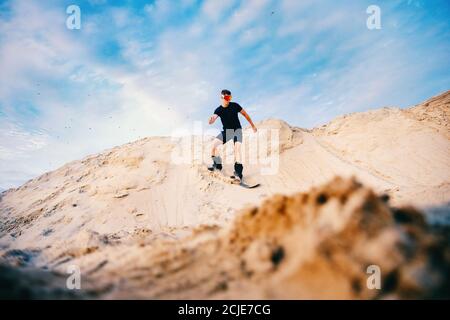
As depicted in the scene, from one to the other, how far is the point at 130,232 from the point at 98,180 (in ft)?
9.72

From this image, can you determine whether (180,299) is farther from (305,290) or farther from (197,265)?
(305,290)

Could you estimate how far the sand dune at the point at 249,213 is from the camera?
145 centimetres

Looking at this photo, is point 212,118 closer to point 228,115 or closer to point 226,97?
point 228,115

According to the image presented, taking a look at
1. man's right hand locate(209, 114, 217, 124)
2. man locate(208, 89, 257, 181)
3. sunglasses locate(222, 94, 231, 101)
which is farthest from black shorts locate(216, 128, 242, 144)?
sunglasses locate(222, 94, 231, 101)

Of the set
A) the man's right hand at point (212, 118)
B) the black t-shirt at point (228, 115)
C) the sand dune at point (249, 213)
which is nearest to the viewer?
the sand dune at point (249, 213)

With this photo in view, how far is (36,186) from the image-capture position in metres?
8.80

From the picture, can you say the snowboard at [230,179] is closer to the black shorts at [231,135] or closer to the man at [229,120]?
the man at [229,120]

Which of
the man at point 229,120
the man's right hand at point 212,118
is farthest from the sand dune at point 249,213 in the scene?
the man's right hand at point 212,118

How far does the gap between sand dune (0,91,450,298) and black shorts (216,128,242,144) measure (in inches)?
37.1

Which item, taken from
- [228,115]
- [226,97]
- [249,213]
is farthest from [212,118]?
[249,213]

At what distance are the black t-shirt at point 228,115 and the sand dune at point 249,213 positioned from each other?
4.17 feet

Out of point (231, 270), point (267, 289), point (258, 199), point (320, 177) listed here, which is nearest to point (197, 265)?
point (231, 270)

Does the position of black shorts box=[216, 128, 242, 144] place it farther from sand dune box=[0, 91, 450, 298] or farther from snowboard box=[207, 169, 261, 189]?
sand dune box=[0, 91, 450, 298]

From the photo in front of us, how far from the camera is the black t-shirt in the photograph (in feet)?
19.6
